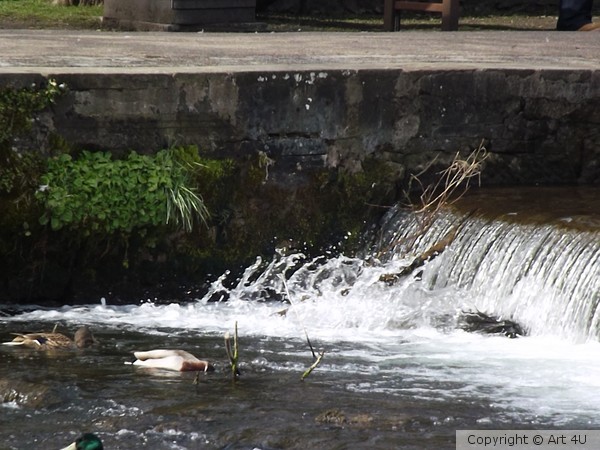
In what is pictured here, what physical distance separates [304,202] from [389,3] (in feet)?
18.9

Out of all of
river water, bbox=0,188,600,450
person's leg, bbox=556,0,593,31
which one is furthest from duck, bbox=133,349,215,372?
person's leg, bbox=556,0,593,31

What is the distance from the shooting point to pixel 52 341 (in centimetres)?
650

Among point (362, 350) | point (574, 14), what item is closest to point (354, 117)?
point (362, 350)

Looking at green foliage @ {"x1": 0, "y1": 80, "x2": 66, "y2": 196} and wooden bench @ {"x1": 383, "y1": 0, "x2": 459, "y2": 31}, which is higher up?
wooden bench @ {"x1": 383, "y1": 0, "x2": 459, "y2": 31}

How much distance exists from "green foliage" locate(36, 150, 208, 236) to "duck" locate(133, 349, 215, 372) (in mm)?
1333

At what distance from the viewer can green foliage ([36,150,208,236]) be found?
24.1 feet

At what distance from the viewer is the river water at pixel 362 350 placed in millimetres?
5281

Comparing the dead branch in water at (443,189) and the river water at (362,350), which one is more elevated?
the dead branch in water at (443,189)

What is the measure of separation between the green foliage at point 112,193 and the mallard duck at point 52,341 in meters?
0.94

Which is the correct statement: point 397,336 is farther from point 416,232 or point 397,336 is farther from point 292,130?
point 292,130

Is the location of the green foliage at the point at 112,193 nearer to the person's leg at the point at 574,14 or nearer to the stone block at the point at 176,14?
the stone block at the point at 176,14

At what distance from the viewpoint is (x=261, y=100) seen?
7805 millimetres

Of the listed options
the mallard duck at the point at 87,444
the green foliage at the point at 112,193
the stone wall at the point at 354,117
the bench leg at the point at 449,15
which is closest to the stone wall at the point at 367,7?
the bench leg at the point at 449,15

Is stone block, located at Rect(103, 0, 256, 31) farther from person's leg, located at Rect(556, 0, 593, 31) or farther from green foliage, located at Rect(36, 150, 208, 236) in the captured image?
green foliage, located at Rect(36, 150, 208, 236)
